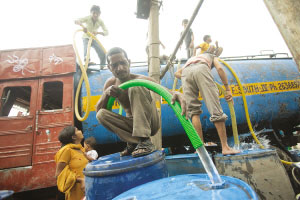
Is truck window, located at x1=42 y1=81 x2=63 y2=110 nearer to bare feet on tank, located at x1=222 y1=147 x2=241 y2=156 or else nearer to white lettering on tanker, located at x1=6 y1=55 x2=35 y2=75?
white lettering on tanker, located at x1=6 y1=55 x2=35 y2=75

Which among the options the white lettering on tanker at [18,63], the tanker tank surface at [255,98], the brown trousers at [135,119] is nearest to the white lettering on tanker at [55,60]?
the white lettering on tanker at [18,63]

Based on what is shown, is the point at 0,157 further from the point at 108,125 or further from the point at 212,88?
the point at 212,88

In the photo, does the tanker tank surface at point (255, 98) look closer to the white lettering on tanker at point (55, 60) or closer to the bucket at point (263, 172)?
the white lettering on tanker at point (55, 60)

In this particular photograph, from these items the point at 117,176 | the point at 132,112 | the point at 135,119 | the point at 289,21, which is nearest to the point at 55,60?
the point at 132,112

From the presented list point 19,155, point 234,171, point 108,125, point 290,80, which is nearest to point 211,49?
point 234,171

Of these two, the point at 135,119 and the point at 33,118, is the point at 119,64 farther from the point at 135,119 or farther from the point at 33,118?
the point at 33,118

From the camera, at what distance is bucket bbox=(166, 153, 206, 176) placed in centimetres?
186

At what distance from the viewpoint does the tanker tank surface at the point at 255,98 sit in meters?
3.65

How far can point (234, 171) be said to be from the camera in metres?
1.44

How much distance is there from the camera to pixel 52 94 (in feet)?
15.3

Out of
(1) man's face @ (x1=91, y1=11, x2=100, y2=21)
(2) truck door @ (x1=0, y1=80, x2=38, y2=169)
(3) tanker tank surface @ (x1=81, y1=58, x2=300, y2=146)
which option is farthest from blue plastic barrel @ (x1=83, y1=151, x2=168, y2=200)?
(1) man's face @ (x1=91, y1=11, x2=100, y2=21)

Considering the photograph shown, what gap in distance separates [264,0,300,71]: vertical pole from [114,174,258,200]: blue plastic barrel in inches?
24.2

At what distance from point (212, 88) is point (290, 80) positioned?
3.61 m

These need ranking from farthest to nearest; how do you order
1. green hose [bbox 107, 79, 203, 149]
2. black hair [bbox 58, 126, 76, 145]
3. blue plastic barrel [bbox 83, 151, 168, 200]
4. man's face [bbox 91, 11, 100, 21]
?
man's face [bbox 91, 11, 100, 21], black hair [bbox 58, 126, 76, 145], blue plastic barrel [bbox 83, 151, 168, 200], green hose [bbox 107, 79, 203, 149]
